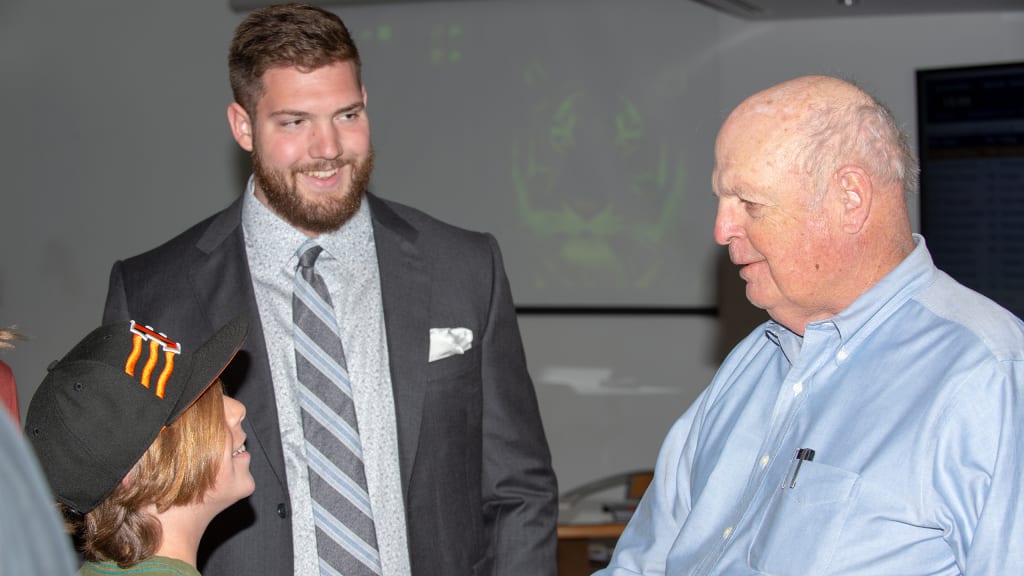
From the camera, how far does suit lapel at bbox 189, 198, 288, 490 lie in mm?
2002

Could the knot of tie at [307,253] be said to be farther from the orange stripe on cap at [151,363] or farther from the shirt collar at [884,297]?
the shirt collar at [884,297]

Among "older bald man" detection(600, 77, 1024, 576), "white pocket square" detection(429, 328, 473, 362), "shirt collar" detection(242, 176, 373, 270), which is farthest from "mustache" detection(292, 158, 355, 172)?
"older bald man" detection(600, 77, 1024, 576)

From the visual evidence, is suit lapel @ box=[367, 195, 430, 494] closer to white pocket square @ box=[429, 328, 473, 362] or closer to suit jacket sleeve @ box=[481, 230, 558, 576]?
white pocket square @ box=[429, 328, 473, 362]

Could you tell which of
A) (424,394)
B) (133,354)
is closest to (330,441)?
(424,394)

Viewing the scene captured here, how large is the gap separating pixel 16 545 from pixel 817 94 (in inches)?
50.3

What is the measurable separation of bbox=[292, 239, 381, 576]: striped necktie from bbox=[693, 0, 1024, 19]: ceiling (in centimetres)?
329

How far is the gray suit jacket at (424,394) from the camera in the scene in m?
2.01

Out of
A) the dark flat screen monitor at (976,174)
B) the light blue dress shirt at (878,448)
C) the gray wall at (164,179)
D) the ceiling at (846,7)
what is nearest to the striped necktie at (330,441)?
the light blue dress shirt at (878,448)

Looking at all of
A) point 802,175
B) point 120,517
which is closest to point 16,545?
point 120,517

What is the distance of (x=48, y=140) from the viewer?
5.86 m

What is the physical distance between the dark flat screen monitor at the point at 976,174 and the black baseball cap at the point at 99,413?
4.11 metres

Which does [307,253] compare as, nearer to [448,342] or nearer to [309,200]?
[309,200]

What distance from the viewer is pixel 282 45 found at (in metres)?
2.05

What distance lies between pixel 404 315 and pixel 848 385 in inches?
37.4
